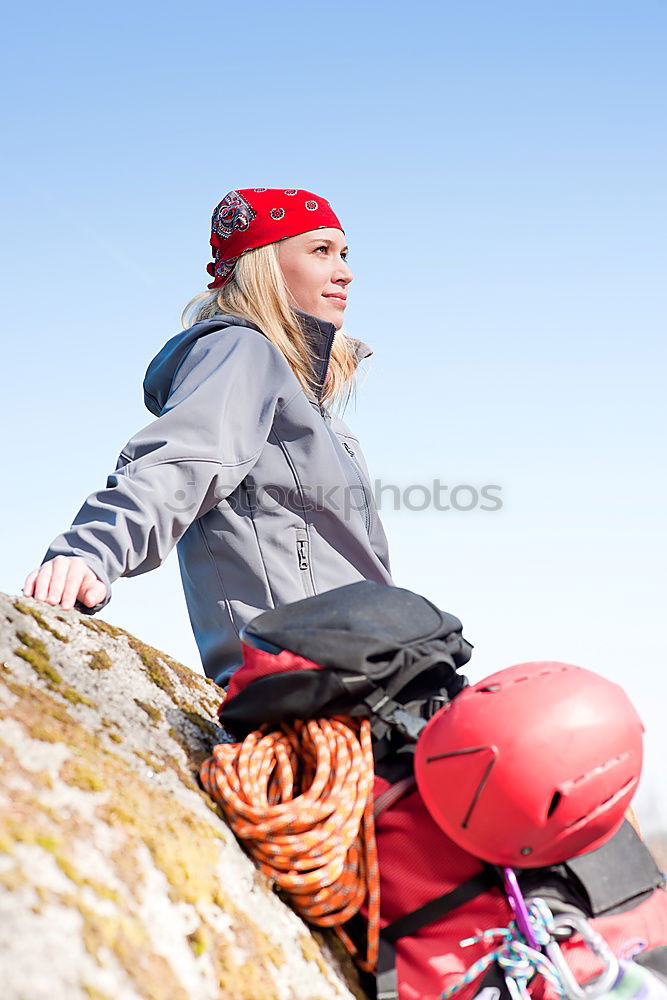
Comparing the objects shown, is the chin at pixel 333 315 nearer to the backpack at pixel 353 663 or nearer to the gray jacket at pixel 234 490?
the gray jacket at pixel 234 490

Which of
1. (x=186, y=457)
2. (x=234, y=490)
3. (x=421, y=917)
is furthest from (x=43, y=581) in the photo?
(x=421, y=917)

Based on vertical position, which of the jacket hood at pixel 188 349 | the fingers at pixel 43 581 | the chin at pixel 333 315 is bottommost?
the fingers at pixel 43 581

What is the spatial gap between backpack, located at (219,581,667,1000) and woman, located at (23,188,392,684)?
23.2 inches

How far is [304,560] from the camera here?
310 centimetres

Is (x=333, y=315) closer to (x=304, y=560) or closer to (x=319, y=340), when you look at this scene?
(x=319, y=340)

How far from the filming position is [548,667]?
6.72 feet

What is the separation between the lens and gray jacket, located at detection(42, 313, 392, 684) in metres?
2.74

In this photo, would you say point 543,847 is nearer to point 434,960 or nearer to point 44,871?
point 434,960

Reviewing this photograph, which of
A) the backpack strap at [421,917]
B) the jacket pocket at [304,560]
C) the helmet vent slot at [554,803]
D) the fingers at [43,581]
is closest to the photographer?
the helmet vent slot at [554,803]

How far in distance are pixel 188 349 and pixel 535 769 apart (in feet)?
6.93

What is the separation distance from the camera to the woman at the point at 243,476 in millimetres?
2592

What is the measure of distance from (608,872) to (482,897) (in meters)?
0.29

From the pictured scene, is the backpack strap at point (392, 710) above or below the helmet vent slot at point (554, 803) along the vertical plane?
above

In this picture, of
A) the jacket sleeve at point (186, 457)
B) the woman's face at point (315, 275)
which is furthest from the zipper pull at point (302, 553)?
the woman's face at point (315, 275)
